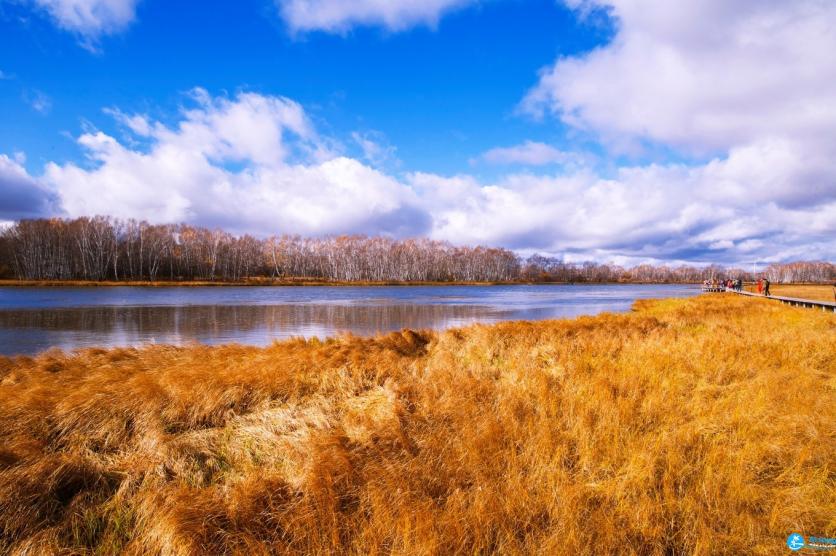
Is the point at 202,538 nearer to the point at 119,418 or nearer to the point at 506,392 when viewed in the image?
the point at 119,418

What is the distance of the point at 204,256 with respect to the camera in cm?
10581

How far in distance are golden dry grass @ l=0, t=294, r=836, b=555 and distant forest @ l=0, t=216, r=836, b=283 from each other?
88898 millimetres

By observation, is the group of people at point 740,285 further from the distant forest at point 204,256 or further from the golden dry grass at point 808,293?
the distant forest at point 204,256

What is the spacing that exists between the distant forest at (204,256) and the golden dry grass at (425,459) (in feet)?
292

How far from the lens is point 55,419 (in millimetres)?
6211

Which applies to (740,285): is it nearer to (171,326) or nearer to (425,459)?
(171,326)

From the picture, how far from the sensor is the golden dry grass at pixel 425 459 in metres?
3.38

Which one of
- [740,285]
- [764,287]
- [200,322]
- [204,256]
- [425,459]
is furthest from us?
[204,256]

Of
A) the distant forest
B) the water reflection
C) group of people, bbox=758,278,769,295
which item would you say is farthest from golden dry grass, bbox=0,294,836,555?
the distant forest

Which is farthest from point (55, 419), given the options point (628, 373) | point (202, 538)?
point (628, 373)

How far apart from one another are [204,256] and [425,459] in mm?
114871

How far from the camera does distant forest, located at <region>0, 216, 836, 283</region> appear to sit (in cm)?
8400

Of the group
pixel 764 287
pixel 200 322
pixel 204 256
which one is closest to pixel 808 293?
pixel 764 287

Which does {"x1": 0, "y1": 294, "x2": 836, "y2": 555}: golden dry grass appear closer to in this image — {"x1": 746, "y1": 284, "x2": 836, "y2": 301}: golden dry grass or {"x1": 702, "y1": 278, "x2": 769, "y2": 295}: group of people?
{"x1": 746, "y1": 284, "x2": 836, "y2": 301}: golden dry grass
